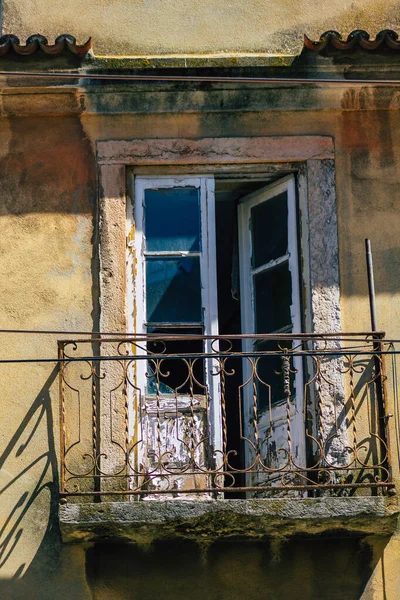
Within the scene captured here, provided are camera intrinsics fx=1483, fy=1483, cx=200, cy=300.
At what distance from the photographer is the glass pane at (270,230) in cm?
967

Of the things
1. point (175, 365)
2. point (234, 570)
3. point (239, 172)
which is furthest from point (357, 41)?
point (234, 570)

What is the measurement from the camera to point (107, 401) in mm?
9164

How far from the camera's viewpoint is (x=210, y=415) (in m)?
9.31

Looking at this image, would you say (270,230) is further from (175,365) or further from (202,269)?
(175,365)

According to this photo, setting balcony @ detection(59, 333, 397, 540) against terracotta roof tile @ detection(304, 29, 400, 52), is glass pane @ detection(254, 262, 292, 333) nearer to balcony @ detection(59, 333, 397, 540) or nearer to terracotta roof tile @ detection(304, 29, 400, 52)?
balcony @ detection(59, 333, 397, 540)

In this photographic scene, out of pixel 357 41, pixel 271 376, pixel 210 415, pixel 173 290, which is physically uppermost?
pixel 357 41

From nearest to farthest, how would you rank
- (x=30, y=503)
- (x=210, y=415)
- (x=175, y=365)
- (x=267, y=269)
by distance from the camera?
(x=30, y=503)
(x=210, y=415)
(x=175, y=365)
(x=267, y=269)

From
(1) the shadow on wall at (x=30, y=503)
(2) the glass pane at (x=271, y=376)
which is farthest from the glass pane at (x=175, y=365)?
(1) the shadow on wall at (x=30, y=503)

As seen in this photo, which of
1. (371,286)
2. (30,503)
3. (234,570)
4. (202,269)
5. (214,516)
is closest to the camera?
(214,516)

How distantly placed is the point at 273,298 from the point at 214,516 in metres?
1.68

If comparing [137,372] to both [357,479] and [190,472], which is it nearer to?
[190,472]

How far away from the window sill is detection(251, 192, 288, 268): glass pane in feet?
5.94

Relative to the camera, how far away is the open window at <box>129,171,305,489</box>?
30.3ft

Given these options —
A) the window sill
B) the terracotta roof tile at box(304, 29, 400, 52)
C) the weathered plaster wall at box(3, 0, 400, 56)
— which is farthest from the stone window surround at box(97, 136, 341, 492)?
the window sill
